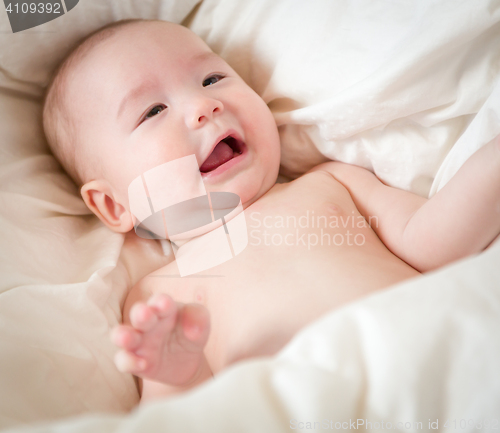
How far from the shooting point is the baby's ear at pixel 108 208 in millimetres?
962

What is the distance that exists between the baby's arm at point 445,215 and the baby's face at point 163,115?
0.92 feet

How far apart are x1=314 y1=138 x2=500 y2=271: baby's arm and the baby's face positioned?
0.28 m

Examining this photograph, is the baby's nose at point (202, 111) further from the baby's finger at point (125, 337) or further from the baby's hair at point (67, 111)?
the baby's finger at point (125, 337)

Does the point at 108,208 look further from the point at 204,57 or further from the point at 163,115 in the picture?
the point at 204,57

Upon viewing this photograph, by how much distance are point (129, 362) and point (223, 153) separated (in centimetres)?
50

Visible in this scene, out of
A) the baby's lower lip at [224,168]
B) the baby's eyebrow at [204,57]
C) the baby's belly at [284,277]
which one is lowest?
the baby's belly at [284,277]

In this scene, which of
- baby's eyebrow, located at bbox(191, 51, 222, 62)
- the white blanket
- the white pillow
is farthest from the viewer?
baby's eyebrow, located at bbox(191, 51, 222, 62)

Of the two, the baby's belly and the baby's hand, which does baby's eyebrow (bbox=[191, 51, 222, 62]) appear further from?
the baby's hand

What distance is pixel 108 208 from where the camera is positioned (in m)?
0.97

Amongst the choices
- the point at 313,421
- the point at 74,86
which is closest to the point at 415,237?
the point at 313,421

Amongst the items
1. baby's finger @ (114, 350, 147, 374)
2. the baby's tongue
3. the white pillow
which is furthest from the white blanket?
the baby's tongue

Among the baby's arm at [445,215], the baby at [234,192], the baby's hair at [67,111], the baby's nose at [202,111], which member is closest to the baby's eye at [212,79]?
the baby at [234,192]

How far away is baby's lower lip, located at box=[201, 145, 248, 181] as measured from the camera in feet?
2.79

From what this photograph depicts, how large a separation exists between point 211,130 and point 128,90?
200 millimetres
